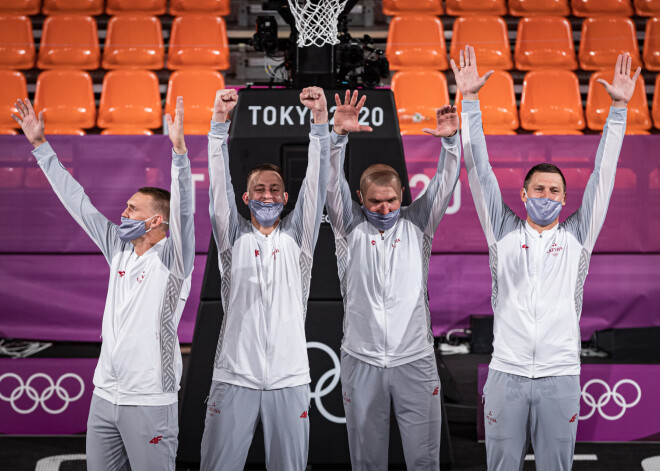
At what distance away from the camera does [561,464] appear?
3.23 m

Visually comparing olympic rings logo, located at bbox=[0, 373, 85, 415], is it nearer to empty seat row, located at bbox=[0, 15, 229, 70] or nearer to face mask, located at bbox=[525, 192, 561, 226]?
face mask, located at bbox=[525, 192, 561, 226]

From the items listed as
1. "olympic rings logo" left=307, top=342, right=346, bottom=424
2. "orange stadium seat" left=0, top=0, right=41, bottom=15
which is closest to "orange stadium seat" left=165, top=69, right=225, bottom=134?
"orange stadium seat" left=0, top=0, right=41, bottom=15

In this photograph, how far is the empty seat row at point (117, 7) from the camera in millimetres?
7695

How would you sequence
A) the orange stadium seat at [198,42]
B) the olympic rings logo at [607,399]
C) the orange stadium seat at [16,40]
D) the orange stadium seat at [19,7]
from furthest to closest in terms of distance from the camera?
the orange stadium seat at [19,7] → the orange stadium seat at [198,42] → the orange stadium seat at [16,40] → the olympic rings logo at [607,399]

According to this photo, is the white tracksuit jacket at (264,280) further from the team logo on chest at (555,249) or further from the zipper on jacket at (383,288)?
the team logo on chest at (555,249)

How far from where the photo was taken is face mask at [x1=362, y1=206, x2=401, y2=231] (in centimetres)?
354

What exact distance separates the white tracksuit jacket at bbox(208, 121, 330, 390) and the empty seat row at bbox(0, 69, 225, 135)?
11.0ft

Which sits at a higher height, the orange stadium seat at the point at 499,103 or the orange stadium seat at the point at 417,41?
the orange stadium seat at the point at 417,41

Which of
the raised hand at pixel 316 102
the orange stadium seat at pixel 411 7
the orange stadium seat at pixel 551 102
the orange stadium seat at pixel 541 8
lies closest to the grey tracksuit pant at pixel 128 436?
the raised hand at pixel 316 102

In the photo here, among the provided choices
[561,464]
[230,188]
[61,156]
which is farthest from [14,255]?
[561,464]

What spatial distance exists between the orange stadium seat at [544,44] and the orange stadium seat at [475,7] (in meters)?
0.43

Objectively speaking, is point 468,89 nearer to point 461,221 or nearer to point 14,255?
point 461,221

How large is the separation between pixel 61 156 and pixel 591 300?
407cm

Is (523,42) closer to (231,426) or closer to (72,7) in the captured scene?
(72,7)
